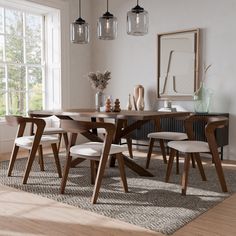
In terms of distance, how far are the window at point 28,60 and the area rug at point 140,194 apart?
77.7 inches

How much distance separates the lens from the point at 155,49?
5.78 metres

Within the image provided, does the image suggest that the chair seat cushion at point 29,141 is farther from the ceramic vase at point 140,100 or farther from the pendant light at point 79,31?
the ceramic vase at point 140,100

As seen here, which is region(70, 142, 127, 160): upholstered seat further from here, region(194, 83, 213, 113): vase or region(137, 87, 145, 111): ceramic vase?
region(137, 87, 145, 111): ceramic vase

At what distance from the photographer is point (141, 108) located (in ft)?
A: 18.8

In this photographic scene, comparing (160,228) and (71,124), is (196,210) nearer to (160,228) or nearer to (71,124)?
(160,228)

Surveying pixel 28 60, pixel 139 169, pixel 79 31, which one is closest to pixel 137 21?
pixel 79 31

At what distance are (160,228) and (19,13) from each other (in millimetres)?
4898

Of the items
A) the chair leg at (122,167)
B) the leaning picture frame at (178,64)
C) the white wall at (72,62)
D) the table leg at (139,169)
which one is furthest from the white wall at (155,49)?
the chair leg at (122,167)

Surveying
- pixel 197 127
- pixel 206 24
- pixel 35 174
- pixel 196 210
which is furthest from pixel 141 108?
pixel 196 210

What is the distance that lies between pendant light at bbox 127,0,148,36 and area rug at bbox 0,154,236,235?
163cm

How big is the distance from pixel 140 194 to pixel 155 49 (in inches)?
126

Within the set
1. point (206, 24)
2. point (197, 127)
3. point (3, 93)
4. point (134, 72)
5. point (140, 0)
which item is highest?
point (140, 0)

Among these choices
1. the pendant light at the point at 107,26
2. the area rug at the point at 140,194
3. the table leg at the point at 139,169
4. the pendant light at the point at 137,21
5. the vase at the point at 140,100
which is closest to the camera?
the area rug at the point at 140,194

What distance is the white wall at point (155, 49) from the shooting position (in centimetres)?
505
